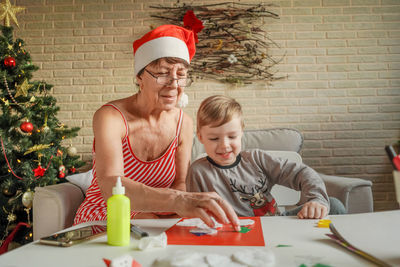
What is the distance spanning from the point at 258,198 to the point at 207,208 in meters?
0.62

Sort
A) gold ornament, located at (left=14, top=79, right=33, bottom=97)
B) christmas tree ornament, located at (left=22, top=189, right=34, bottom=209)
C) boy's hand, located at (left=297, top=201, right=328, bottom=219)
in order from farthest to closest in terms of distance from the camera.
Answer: gold ornament, located at (left=14, top=79, right=33, bottom=97), christmas tree ornament, located at (left=22, top=189, right=34, bottom=209), boy's hand, located at (left=297, top=201, right=328, bottom=219)

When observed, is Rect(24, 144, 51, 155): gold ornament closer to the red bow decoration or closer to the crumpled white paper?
the red bow decoration

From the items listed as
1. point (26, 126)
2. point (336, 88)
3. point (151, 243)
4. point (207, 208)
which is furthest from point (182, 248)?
point (336, 88)

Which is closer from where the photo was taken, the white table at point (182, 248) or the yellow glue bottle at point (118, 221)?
the white table at point (182, 248)

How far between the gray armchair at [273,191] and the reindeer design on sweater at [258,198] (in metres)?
0.76

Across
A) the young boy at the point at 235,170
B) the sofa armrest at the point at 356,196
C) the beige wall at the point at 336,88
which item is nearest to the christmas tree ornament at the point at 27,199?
the young boy at the point at 235,170

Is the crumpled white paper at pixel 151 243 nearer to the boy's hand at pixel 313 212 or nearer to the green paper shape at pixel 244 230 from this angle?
the green paper shape at pixel 244 230

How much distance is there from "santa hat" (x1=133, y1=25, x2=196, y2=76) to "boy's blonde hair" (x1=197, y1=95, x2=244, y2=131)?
23 centimetres

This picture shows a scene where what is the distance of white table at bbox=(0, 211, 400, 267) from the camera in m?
0.61

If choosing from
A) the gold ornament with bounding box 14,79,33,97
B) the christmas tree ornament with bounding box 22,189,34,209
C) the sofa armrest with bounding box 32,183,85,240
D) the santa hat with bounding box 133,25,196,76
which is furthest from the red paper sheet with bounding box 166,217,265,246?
the gold ornament with bounding box 14,79,33,97

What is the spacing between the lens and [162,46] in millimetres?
1380

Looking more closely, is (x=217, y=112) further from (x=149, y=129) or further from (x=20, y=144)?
(x=20, y=144)

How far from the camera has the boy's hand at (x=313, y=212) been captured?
99cm

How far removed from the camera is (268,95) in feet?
10.8
